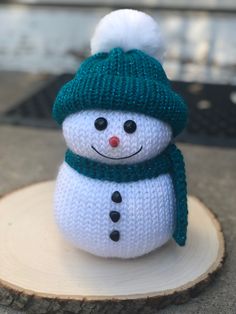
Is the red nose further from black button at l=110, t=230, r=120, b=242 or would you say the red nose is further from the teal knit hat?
black button at l=110, t=230, r=120, b=242

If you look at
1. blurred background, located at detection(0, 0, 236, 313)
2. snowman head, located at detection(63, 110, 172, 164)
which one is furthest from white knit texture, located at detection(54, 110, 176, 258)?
blurred background, located at detection(0, 0, 236, 313)

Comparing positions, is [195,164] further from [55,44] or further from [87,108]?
[55,44]

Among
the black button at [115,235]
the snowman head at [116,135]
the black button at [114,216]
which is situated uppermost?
the snowman head at [116,135]

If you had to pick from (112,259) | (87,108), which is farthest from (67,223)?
(87,108)

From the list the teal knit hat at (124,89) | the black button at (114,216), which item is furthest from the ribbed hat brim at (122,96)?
the black button at (114,216)

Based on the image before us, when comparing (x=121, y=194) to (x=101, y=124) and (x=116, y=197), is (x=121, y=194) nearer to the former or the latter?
(x=116, y=197)

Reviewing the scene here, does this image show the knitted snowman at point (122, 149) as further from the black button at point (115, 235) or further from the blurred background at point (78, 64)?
the blurred background at point (78, 64)

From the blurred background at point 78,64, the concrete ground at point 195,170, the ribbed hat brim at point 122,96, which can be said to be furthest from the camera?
the blurred background at point 78,64
